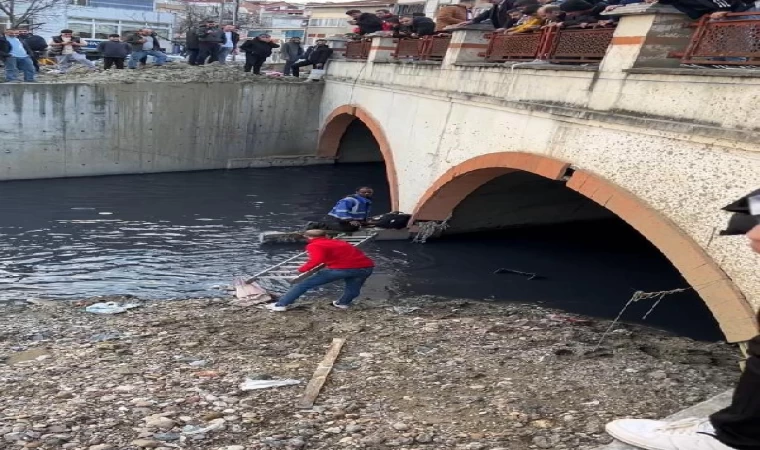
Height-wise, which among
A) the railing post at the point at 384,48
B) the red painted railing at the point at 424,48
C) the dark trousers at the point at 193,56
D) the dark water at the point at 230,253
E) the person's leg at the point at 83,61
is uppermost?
the red painted railing at the point at 424,48

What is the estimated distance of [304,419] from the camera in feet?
18.0

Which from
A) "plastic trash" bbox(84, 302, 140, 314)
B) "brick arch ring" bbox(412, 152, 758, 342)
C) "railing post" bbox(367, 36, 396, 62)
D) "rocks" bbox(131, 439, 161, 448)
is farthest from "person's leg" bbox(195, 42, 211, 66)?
"rocks" bbox(131, 439, 161, 448)

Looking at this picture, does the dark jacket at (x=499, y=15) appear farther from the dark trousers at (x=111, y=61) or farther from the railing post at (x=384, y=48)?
the dark trousers at (x=111, y=61)

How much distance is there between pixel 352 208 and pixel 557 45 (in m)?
4.78

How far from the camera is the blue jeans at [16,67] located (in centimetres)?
1820

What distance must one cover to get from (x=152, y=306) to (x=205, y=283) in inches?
60.3

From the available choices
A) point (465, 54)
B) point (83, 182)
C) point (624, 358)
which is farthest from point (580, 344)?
point (83, 182)

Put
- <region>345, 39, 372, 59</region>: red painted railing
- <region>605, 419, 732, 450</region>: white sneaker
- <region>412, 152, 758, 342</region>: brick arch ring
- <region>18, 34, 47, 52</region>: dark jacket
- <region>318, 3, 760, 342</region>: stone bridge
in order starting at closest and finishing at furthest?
<region>605, 419, 732, 450</region>: white sneaker < <region>412, 152, 758, 342</region>: brick arch ring < <region>318, 3, 760, 342</region>: stone bridge < <region>345, 39, 372, 59</region>: red painted railing < <region>18, 34, 47, 52</region>: dark jacket

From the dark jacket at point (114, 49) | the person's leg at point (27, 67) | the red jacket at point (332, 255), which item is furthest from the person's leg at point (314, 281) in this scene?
the dark jacket at point (114, 49)

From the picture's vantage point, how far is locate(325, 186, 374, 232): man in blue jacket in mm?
12836

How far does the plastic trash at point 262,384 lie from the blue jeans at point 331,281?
116 inches

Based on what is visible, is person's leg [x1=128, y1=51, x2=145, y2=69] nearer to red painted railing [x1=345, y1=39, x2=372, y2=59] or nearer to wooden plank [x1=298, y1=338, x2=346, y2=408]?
red painted railing [x1=345, y1=39, x2=372, y2=59]

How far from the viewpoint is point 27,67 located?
18312 mm

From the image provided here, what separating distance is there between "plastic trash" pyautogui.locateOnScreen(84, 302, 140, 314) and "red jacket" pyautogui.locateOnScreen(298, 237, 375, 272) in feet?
8.46
